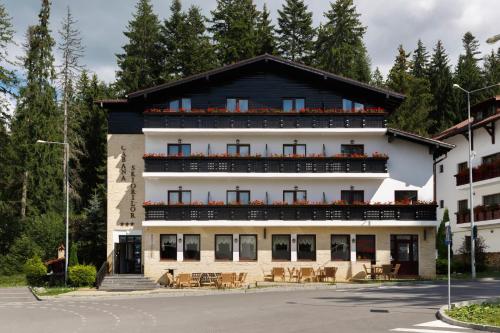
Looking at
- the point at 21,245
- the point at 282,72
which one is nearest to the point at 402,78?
the point at 282,72

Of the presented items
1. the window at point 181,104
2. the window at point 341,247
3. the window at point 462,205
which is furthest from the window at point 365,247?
the window at point 462,205

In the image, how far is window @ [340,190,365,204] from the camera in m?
43.0

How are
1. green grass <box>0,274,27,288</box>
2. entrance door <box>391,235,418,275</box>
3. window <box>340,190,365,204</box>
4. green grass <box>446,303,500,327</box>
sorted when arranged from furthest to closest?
green grass <box>0,274,27,288</box>
window <box>340,190,365,204</box>
entrance door <box>391,235,418,275</box>
green grass <box>446,303,500,327</box>

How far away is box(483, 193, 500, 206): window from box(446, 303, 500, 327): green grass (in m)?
28.5

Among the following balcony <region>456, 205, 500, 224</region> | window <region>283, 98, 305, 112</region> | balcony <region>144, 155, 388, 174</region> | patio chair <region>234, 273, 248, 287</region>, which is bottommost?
patio chair <region>234, 273, 248, 287</region>

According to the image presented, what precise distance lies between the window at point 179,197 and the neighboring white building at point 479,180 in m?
21.5

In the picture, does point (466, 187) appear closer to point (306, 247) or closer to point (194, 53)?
point (306, 247)

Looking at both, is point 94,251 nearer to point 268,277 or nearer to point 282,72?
point 268,277

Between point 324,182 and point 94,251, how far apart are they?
1770 cm

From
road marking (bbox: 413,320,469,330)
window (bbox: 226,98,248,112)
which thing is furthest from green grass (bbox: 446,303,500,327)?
window (bbox: 226,98,248,112)

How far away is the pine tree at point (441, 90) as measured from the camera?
249 ft

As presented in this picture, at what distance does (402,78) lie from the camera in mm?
71562

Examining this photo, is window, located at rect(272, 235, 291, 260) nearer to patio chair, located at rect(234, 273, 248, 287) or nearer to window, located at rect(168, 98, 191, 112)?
patio chair, located at rect(234, 273, 248, 287)

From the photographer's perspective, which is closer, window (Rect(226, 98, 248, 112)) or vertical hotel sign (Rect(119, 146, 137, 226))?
vertical hotel sign (Rect(119, 146, 137, 226))
